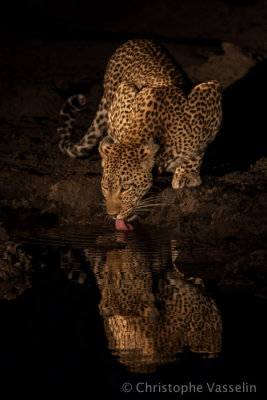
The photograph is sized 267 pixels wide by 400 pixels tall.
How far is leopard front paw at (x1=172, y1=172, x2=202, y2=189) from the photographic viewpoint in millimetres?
9641

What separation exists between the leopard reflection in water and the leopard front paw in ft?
7.67

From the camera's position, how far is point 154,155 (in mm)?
8742

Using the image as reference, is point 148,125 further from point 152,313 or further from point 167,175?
point 152,313

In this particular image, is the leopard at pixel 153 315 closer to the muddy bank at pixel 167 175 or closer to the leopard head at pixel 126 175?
the muddy bank at pixel 167 175

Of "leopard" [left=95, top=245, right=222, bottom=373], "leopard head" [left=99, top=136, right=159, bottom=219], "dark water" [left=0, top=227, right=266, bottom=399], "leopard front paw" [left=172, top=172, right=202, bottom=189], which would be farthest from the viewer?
"leopard front paw" [left=172, top=172, right=202, bottom=189]

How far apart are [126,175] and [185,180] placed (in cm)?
139

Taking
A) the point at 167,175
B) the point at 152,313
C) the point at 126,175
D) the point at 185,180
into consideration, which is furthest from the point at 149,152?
the point at 152,313

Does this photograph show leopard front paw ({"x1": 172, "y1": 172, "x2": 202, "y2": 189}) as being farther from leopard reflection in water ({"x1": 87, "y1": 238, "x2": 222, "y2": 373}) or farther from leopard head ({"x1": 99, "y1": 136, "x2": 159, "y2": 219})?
leopard reflection in water ({"x1": 87, "y1": 238, "x2": 222, "y2": 373})

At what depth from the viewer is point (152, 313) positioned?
6.00 m

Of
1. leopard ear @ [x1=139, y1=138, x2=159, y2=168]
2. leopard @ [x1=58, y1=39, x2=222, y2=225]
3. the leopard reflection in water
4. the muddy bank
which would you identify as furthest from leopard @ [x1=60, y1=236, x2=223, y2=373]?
leopard ear @ [x1=139, y1=138, x2=159, y2=168]

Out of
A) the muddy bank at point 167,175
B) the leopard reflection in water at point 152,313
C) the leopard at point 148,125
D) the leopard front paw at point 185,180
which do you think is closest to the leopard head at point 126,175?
the leopard at point 148,125

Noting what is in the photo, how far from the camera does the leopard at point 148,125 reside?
8.55 m

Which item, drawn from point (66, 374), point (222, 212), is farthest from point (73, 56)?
point (66, 374)

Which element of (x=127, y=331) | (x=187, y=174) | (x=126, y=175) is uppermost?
(x=126, y=175)
